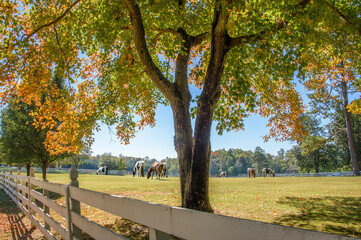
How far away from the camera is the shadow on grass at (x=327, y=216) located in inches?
249

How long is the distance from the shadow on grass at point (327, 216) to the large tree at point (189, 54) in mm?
2530

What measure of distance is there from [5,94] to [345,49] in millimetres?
14123

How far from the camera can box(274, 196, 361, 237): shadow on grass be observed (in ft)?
20.8

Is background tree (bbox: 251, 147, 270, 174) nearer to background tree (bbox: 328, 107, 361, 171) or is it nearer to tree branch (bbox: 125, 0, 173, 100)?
background tree (bbox: 328, 107, 361, 171)

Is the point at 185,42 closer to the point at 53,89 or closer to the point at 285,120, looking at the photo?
the point at 53,89

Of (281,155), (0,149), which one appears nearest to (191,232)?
(0,149)

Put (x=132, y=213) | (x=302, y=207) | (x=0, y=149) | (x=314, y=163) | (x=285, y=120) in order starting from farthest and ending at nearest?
1. (x=314, y=163)
2. (x=0, y=149)
3. (x=285, y=120)
4. (x=302, y=207)
5. (x=132, y=213)

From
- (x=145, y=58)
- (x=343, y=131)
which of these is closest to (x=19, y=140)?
(x=145, y=58)

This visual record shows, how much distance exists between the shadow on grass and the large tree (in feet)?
8.30

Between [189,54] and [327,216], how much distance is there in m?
6.81

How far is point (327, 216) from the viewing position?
772cm

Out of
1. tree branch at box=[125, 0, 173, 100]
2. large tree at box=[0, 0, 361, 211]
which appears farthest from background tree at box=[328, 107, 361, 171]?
tree branch at box=[125, 0, 173, 100]

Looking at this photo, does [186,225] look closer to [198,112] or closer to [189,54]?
[198,112]

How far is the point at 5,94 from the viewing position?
1095cm
